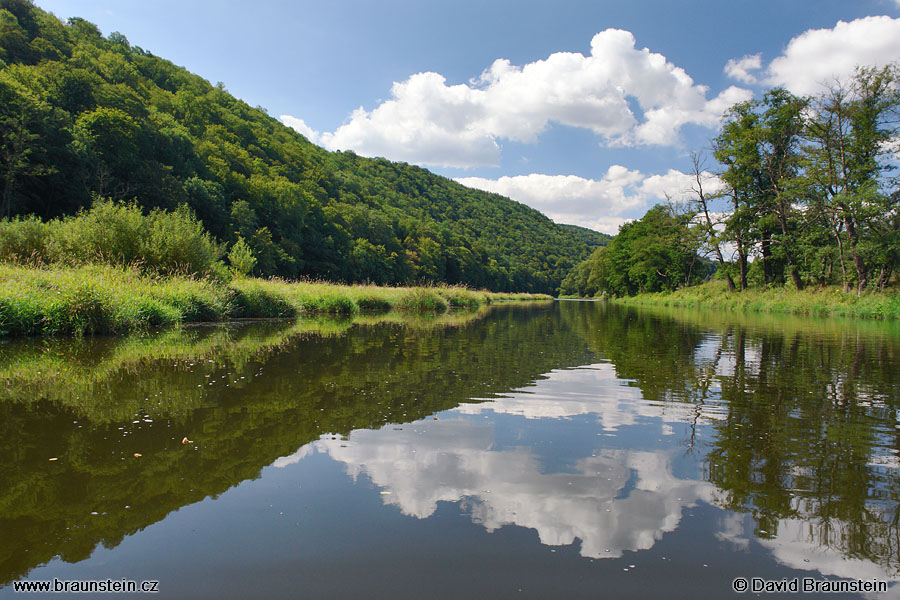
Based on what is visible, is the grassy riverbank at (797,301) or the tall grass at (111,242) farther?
the grassy riverbank at (797,301)

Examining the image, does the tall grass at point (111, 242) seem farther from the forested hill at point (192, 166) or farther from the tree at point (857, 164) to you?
the tree at point (857, 164)

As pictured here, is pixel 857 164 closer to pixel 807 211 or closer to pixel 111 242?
pixel 807 211

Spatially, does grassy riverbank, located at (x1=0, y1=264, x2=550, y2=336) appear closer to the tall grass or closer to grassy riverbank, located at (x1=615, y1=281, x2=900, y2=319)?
the tall grass

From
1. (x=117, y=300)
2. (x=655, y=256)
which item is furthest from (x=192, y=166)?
(x=655, y=256)

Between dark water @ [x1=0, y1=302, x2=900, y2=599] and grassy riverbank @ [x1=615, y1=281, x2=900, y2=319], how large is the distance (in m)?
17.7

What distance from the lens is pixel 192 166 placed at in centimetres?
4953

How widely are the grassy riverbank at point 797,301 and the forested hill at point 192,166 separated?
124 feet

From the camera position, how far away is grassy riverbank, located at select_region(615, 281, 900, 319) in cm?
1969

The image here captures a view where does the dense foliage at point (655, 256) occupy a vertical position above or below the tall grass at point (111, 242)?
above

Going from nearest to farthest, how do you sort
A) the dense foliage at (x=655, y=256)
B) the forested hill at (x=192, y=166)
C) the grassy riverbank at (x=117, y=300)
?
the grassy riverbank at (x=117, y=300)
the forested hill at (x=192, y=166)
the dense foliage at (x=655, y=256)

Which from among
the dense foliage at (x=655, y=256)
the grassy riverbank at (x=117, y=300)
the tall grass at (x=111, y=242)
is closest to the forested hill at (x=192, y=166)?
the tall grass at (x=111, y=242)

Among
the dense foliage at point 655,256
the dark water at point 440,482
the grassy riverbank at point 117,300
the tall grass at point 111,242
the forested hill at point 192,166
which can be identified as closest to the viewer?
the dark water at point 440,482

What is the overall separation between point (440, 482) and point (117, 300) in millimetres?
10803

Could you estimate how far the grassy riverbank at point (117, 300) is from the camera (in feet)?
31.6
